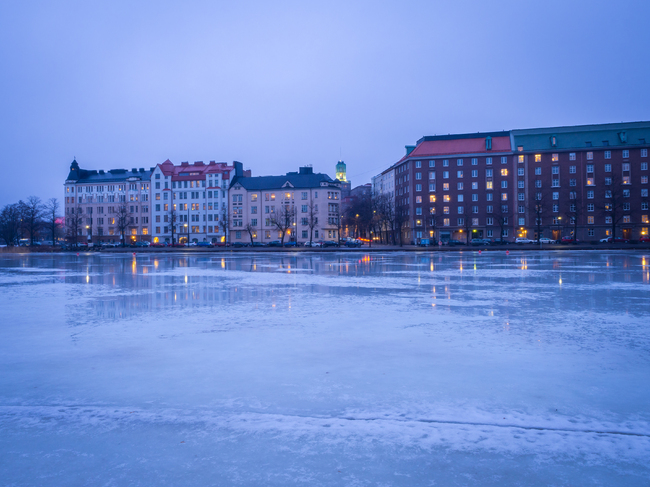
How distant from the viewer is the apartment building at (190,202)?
104062 mm

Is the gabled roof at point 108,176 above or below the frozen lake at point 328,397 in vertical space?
above

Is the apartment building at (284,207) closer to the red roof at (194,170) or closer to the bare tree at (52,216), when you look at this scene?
the red roof at (194,170)

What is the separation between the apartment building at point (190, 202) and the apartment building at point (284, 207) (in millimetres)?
3427

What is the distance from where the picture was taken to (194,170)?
106500mm

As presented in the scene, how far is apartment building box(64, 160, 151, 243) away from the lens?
10919cm

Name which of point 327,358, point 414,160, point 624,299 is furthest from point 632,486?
point 414,160

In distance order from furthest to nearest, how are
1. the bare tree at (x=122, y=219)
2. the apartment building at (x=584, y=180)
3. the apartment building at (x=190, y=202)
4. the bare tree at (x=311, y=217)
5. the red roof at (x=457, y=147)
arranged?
the apartment building at (x=190, y=202)
the bare tree at (x=122, y=219)
the bare tree at (x=311, y=217)
the red roof at (x=457, y=147)
the apartment building at (x=584, y=180)

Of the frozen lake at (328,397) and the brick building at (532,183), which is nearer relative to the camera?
the frozen lake at (328,397)

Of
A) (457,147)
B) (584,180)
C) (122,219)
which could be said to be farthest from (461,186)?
(122,219)

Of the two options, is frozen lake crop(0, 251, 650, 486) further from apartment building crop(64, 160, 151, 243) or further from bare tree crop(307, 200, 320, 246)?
apartment building crop(64, 160, 151, 243)

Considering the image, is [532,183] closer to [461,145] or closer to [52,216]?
[461,145]

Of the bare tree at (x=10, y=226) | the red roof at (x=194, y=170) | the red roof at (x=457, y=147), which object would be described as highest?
the red roof at (x=457, y=147)

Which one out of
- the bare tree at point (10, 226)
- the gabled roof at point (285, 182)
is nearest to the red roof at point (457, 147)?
the gabled roof at point (285, 182)

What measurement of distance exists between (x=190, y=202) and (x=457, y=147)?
60.9 metres
